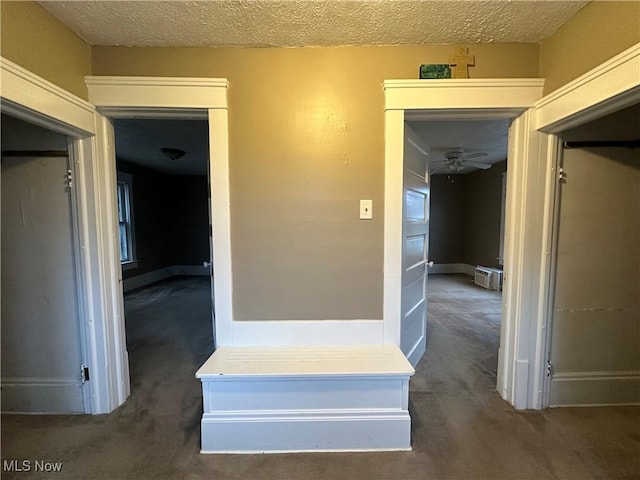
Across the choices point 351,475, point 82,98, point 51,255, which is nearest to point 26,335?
point 51,255

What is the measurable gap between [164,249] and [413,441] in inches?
249

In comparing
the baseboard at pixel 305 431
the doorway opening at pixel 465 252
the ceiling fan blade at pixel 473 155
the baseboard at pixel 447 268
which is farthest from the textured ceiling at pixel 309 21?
the baseboard at pixel 447 268

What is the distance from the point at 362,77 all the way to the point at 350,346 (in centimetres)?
164

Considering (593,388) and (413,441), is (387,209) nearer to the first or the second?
(413,441)

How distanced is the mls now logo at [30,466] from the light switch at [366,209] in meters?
2.06

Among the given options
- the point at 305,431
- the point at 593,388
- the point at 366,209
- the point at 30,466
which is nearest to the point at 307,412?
the point at 305,431

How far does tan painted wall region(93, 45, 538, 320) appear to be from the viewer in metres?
1.76

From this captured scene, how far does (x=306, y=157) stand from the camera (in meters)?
1.81

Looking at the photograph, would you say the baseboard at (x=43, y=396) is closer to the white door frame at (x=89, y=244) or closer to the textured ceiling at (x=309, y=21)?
the white door frame at (x=89, y=244)

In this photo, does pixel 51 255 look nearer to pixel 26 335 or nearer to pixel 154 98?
pixel 26 335

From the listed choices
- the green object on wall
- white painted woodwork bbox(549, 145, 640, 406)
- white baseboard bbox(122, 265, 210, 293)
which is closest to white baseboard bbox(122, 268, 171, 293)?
white baseboard bbox(122, 265, 210, 293)

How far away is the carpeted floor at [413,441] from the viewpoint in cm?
144

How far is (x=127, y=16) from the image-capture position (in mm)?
1504

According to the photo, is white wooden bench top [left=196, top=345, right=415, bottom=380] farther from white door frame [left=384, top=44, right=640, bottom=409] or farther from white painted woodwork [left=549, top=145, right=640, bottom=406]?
white painted woodwork [left=549, top=145, right=640, bottom=406]
